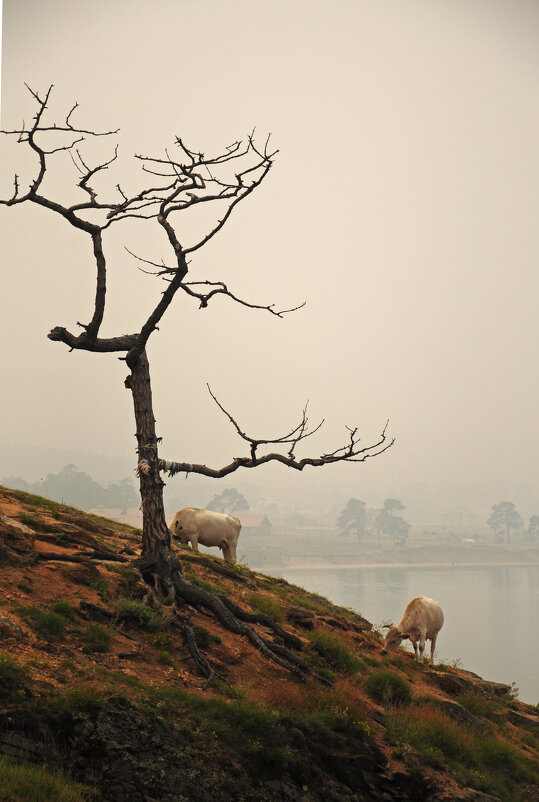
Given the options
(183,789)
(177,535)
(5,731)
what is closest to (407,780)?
(183,789)

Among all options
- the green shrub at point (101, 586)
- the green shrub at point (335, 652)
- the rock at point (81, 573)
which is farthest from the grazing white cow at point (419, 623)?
the rock at point (81, 573)

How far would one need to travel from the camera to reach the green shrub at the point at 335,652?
17.7 m

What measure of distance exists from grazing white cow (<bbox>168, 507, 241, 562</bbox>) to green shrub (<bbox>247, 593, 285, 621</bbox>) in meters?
6.33

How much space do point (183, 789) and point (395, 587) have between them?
644ft

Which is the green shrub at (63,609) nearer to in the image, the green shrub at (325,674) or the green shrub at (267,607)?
the green shrub at (325,674)

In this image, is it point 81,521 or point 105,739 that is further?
point 81,521

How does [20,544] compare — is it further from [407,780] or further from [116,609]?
[407,780]

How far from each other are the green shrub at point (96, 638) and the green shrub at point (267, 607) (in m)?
6.84

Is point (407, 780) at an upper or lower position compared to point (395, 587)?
upper

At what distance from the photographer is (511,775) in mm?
15945

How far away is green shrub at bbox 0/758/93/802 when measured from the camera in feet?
27.7

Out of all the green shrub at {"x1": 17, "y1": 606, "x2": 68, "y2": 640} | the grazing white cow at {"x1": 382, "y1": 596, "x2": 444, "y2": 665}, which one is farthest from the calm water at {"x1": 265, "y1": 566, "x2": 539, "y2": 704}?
the green shrub at {"x1": 17, "y1": 606, "x2": 68, "y2": 640}

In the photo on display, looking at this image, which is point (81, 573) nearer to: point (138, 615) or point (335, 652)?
point (138, 615)

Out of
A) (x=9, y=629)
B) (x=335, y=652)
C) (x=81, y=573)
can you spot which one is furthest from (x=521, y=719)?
(x=9, y=629)
